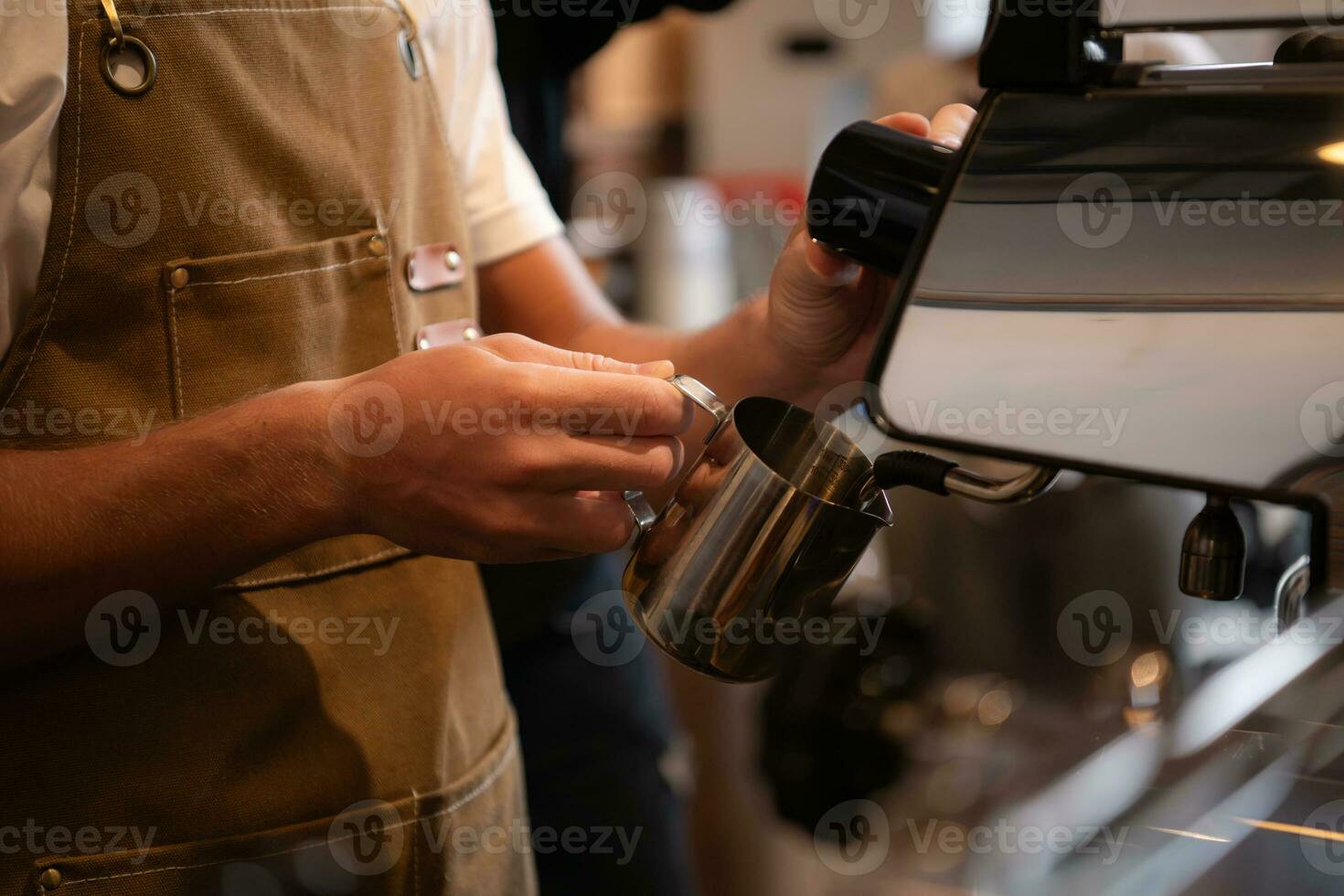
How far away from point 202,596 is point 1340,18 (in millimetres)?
624

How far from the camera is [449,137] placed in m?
0.82

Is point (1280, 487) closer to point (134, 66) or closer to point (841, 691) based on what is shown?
point (134, 66)

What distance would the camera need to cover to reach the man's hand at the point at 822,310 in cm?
70

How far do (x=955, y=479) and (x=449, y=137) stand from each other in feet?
1.52

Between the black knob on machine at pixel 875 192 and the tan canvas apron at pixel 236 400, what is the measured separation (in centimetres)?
27

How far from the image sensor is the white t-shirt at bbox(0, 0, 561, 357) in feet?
1.80

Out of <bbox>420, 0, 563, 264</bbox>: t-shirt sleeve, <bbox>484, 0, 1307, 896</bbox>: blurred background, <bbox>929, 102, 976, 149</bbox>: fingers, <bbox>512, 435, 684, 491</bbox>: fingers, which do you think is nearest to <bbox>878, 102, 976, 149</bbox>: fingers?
<bbox>929, 102, 976, 149</bbox>: fingers

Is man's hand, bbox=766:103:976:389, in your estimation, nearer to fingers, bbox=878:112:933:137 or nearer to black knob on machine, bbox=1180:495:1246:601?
fingers, bbox=878:112:933:137

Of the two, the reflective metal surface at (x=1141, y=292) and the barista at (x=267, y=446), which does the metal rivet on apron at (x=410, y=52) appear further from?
the reflective metal surface at (x=1141, y=292)

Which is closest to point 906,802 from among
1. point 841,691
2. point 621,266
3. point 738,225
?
point 841,691

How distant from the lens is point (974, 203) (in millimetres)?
510

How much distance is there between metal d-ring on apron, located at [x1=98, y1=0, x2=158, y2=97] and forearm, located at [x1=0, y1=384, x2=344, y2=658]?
173 mm

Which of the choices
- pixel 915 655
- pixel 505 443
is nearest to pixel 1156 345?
pixel 505 443

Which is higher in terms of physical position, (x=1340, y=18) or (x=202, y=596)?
(x=1340, y=18)
